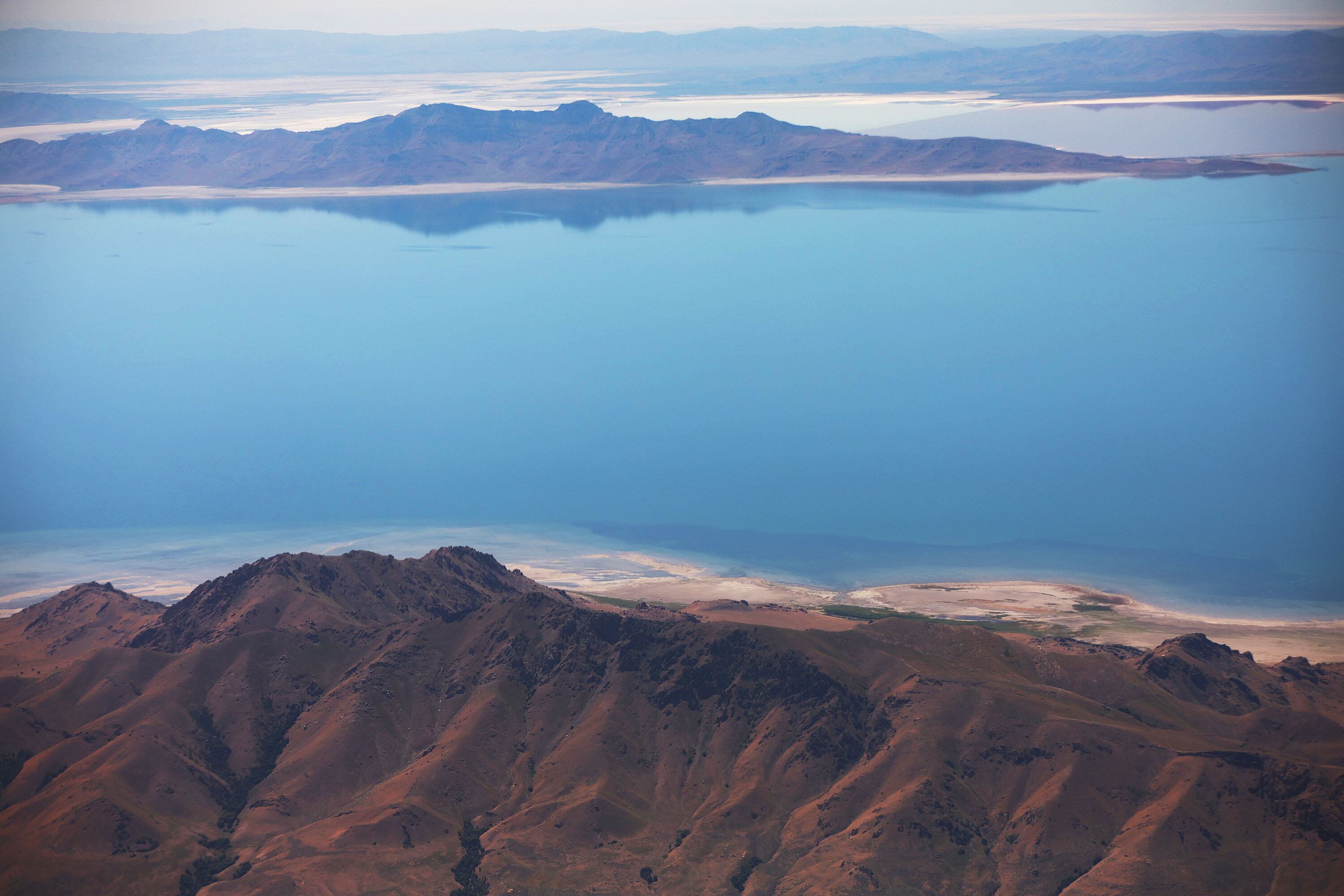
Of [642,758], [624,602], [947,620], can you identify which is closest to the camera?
[642,758]

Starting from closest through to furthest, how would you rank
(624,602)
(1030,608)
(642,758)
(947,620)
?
(642,758) < (947,620) < (1030,608) < (624,602)

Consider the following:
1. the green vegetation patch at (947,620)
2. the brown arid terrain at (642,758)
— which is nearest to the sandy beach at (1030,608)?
the green vegetation patch at (947,620)

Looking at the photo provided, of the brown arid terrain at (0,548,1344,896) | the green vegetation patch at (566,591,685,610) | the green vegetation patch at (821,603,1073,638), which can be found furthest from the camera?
the green vegetation patch at (566,591,685,610)

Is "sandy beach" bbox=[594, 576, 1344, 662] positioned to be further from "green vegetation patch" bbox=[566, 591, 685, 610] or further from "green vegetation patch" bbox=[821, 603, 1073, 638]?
"green vegetation patch" bbox=[566, 591, 685, 610]

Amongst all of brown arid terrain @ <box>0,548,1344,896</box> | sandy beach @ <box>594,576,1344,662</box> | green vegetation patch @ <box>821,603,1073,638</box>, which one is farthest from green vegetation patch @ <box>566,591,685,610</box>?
brown arid terrain @ <box>0,548,1344,896</box>

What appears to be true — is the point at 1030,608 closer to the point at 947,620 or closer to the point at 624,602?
the point at 947,620

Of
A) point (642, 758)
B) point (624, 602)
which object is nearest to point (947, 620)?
point (624, 602)

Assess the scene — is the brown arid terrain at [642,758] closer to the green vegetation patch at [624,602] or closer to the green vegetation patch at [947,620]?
the green vegetation patch at [947,620]

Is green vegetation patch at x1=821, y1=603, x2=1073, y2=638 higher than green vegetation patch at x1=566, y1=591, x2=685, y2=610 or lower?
higher

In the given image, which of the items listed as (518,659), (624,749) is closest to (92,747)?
(518,659)
